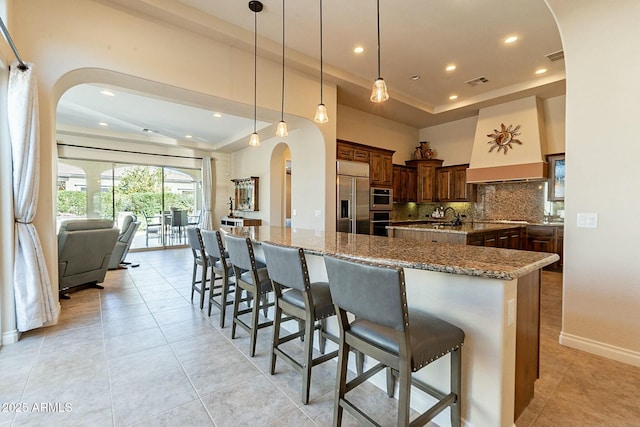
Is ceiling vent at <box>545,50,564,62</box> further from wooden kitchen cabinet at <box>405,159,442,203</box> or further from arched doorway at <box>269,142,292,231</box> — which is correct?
arched doorway at <box>269,142,292,231</box>

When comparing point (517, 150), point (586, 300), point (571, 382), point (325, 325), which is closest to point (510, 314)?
point (571, 382)

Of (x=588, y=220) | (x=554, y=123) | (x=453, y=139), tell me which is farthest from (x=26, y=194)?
(x=554, y=123)

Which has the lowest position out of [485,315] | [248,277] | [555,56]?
[248,277]

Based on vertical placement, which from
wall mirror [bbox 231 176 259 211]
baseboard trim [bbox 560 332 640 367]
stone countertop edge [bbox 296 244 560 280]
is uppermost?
wall mirror [bbox 231 176 259 211]

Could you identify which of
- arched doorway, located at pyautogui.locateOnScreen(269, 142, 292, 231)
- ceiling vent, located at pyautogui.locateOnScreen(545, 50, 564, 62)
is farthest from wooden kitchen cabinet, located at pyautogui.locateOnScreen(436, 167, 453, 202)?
arched doorway, located at pyautogui.locateOnScreen(269, 142, 292, 231)

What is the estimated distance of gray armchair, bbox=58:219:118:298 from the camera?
3768mm

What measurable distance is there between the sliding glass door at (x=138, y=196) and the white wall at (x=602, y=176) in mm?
8481

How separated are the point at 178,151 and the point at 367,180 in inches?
225

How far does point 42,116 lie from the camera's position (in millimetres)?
2635

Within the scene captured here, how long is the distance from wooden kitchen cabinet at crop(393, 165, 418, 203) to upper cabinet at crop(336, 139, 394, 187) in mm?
534

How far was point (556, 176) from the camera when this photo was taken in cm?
529

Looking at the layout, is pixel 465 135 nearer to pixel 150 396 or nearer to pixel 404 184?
pixel 404 184

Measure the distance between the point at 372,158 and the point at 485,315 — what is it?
14.9 ft

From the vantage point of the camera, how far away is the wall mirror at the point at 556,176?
5.24m
